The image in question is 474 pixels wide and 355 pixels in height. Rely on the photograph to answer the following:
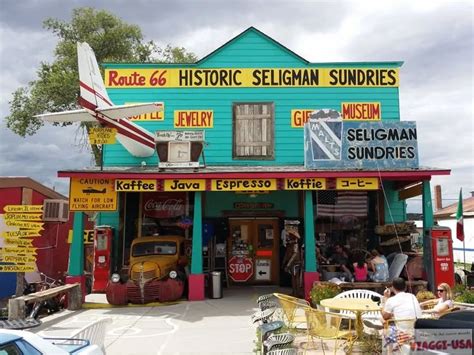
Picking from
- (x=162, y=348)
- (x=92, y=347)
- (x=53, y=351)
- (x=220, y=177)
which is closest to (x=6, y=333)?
(x=53, y=351)

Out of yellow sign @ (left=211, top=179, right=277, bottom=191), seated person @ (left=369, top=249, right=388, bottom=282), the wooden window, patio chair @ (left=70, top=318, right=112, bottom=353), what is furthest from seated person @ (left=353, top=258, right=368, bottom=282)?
patio chair @ (left=70, top=318, right=112, bottom=353)

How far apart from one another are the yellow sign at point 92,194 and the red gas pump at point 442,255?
345 inches

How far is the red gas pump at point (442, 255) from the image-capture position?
12.5 meters

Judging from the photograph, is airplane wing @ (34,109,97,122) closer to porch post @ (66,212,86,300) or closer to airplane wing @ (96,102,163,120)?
airplane wing @ (96,102,163,120)

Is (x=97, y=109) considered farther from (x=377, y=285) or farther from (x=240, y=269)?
(x=377, y=285)

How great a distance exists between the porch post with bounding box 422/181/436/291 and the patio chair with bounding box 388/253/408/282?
57cm

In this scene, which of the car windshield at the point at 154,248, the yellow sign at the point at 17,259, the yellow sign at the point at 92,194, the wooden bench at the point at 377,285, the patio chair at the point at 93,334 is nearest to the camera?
the patio chair at the point at 93,334

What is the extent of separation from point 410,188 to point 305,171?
4.23 meters

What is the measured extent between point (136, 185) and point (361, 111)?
27.8ft

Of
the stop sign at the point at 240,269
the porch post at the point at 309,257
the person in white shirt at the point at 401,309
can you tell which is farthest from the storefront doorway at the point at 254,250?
the person in white shirt at the point at 401,309

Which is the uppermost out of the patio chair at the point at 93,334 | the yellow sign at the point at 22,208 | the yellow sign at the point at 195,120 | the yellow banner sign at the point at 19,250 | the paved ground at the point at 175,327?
the yellow sign at the point at 195,120

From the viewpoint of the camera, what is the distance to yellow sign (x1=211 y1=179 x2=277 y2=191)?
13.3 metres

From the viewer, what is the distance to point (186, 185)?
13.4 m

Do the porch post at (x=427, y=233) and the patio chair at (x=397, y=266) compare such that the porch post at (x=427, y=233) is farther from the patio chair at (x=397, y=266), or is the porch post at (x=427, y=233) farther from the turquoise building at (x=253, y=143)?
the turquoise building at (x=253, y=143)
